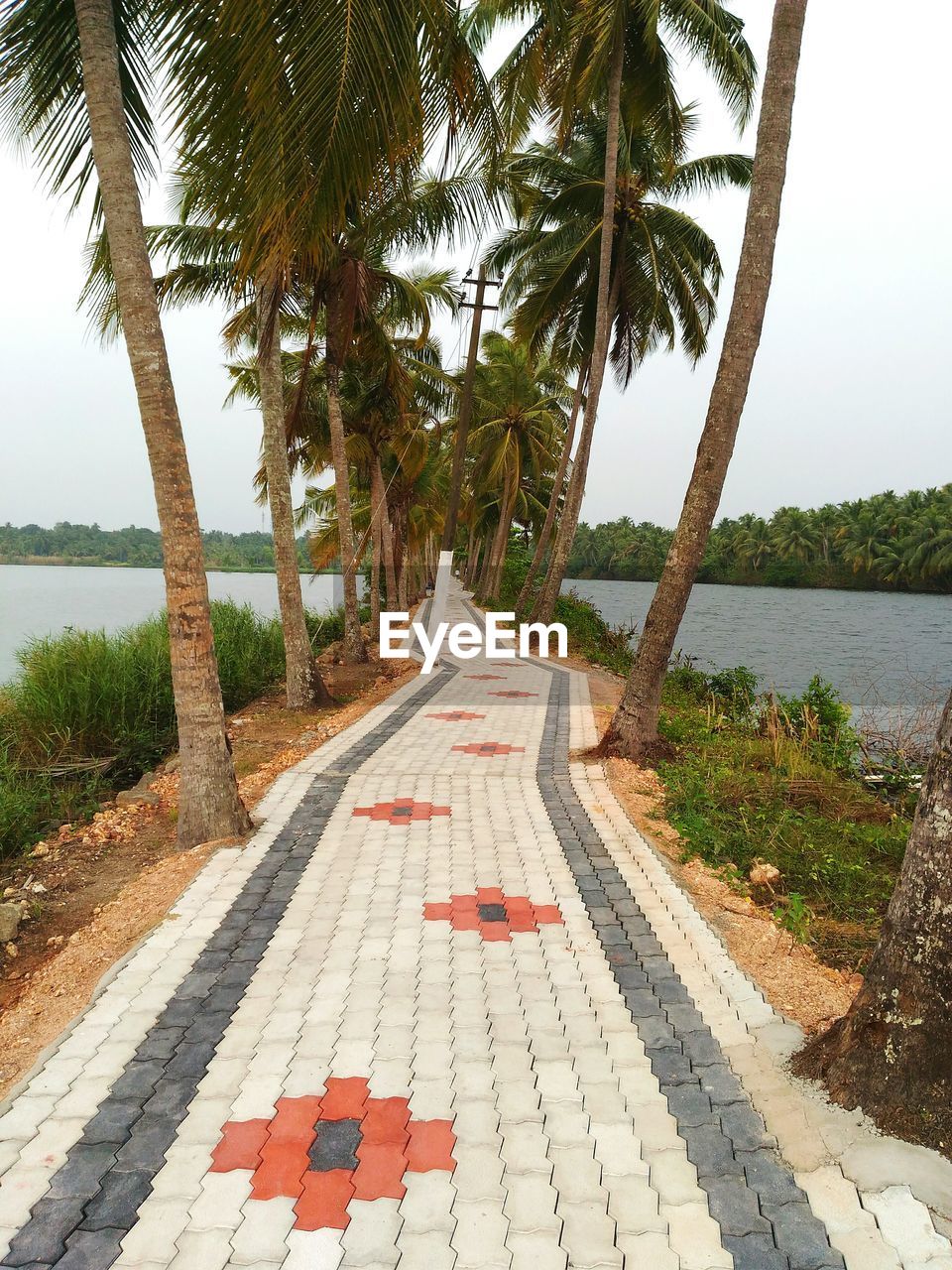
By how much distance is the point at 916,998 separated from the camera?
255 centimetres

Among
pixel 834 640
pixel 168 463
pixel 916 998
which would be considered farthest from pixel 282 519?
pixel 834 640

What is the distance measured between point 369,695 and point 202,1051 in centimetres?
858

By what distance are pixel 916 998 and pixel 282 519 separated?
336 inches

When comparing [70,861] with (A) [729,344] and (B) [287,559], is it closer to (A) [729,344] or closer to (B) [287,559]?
(B) [287,559]

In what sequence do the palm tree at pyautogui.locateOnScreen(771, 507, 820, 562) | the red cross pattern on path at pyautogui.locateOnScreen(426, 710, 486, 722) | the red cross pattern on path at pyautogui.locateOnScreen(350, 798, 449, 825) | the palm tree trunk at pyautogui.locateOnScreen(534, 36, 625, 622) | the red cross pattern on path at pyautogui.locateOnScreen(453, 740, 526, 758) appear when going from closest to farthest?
the red cross pattern on path at pyautogui.locateOnScreen(350, 798, 449, 825)
the red cross pattern on path at pyautogui.locateOnScreen(453, 740, 526, 758)
the red cross pattern on path at pyautogui.locateOnScreen(426, 710, 486, 722)
the palm tree trunk at pyautogui.locateOnScreen(534, 36, 625, 622)
the palm tree at pyautogui.locateOnScreen(771, 507, 820, 562)

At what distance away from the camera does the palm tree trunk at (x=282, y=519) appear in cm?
902

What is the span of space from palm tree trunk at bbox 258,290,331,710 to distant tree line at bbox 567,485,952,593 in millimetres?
48028

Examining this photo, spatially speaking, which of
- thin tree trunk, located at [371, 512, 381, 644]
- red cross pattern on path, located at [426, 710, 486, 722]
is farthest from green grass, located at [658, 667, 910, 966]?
thin tree trunk, located at [371, 512, 381, 644]

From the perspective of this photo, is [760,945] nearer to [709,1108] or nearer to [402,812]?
[709,1108]

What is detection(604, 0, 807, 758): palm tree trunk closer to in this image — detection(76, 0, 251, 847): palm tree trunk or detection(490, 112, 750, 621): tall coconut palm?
detection(76, 0, 251, 847): palm tree trunk

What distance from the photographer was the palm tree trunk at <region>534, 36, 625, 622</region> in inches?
496

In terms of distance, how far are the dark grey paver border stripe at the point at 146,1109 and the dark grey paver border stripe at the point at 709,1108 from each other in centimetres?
169

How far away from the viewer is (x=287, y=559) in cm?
977

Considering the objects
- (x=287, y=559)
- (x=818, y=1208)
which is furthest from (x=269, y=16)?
(x=287, y=559)
